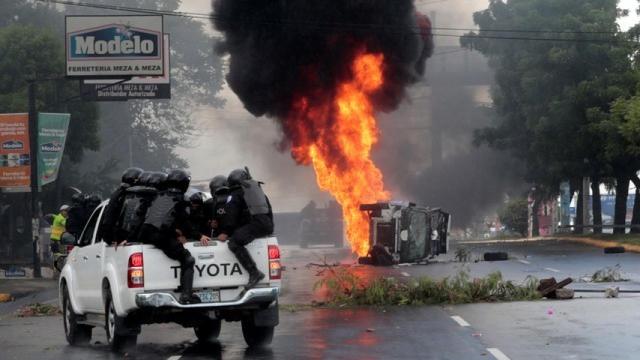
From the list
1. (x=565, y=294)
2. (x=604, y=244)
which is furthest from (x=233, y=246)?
(x=604, y=244)

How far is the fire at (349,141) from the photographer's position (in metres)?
39.3

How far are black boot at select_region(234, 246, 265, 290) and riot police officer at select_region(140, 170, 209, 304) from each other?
411 millimetres

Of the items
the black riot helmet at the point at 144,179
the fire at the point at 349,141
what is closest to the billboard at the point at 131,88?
the fire at the point at 349,141

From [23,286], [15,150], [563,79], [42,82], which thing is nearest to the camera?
[23,286]

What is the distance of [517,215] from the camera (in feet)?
240

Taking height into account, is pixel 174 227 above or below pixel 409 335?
above

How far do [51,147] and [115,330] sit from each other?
24309mm

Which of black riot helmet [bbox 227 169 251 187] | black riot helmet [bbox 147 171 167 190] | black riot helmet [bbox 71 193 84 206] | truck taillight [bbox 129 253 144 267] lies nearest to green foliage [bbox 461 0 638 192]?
black riot helmet [bbox 71 193 84 206]

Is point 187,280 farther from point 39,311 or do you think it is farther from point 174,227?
point 39,311

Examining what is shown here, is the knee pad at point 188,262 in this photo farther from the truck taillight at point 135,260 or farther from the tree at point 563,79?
the tree at point 563,79

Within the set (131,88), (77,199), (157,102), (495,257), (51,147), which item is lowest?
(495,257)

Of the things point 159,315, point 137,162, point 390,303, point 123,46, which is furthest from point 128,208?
point 137,162

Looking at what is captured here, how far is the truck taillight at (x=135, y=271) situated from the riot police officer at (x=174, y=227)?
26cm

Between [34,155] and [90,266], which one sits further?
[34,155]
